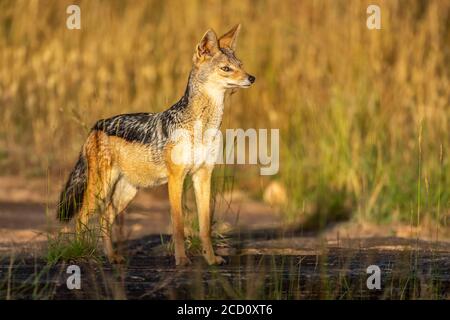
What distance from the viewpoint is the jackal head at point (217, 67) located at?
25.3ft

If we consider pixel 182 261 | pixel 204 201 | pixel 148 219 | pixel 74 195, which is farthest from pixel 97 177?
pixel 148 219

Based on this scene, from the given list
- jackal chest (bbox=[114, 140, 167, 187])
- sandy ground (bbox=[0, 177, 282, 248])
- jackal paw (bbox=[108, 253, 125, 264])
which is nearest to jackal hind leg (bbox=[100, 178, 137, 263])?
jackal paw (bbox=[108, 253, 125, 264])

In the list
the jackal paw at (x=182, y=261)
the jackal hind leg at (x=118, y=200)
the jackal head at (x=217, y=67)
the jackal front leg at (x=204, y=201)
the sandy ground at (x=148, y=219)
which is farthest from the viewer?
the sandy ground at (x=148, y=219)

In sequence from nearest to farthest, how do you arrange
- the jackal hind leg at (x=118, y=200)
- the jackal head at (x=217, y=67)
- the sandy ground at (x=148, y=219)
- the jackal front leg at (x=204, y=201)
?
the jackal head at (x=217, y=67), the jackal front leg at (x=204, y=201), the jackal hind leg at (x=118, y=200), the sandy ground at (x=148, y=219)

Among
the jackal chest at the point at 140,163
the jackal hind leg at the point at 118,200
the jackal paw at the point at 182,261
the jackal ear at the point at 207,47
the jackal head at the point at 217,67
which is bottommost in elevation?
the jackal paw at the point at 182,261

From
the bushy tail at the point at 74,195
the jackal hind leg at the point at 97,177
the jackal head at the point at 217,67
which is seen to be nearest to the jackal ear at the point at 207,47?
the jackal head at the point at 217,67

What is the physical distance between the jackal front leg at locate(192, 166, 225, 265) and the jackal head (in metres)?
0.71

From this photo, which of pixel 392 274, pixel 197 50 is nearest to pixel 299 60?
pixel 197 50

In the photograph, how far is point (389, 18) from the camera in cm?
1310

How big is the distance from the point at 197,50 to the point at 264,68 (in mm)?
6115

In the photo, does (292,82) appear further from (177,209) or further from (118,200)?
(177,209)

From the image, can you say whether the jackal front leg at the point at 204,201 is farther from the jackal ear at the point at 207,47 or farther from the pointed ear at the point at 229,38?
the pointed ear at the point at 229,38

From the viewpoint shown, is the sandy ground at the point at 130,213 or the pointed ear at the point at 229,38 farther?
the sandy ground at the point at 130,213
